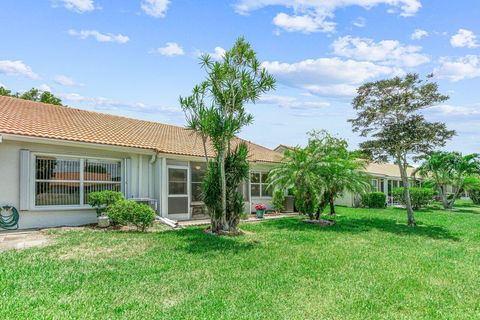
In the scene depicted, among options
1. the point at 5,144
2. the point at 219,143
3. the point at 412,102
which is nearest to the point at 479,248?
the point at 412,102

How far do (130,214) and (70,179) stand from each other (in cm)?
317

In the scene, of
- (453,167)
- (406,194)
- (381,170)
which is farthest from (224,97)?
(381,170)

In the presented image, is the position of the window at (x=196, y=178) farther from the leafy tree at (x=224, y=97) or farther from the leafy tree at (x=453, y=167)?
the leafy tree at (x=453, y=167)

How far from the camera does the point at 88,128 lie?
48.9ft

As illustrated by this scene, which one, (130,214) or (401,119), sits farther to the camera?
(401,119)

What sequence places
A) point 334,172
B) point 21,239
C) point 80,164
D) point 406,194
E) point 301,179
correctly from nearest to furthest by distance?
point 21,239 → point 80,164 → point 301,179 → point 334,172 → point 406,194

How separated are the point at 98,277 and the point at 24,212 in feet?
23.5

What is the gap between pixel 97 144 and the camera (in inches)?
505

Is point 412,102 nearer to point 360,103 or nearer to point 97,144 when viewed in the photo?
point 360,103

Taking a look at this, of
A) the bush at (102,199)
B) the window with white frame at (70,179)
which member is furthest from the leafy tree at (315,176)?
the window with white frame at (70,179)

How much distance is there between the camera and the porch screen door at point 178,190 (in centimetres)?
1541

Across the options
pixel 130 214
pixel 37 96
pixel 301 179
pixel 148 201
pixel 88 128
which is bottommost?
pixel 130 214

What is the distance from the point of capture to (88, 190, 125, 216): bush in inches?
488

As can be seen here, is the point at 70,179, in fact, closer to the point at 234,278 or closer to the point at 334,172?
the point at 234,278
